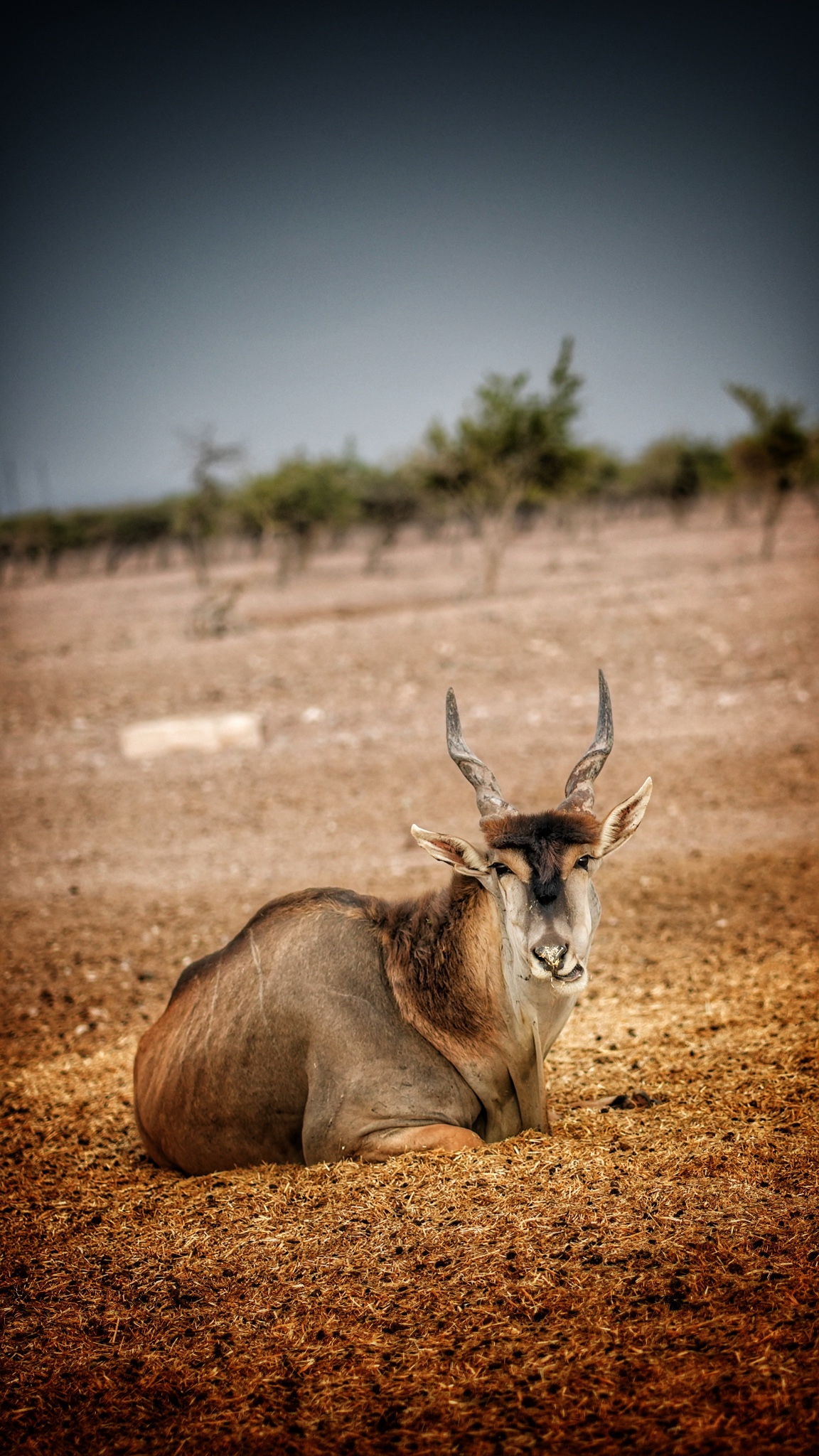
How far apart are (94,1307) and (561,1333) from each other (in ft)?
6.41

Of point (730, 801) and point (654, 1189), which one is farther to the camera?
point (730, 801)

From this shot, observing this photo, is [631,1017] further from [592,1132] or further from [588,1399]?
[588,1399]

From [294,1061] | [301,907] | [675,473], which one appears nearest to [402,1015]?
[294,1061]

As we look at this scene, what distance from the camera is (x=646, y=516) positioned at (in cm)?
9488

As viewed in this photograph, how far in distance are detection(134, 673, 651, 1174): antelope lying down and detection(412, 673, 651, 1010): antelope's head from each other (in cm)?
1

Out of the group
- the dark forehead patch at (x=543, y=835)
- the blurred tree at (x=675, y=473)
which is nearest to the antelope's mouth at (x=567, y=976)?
the dark forehead patch at (x=543, y=835)

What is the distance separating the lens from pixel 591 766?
18.2 ft

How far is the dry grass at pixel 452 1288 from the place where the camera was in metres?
3.16

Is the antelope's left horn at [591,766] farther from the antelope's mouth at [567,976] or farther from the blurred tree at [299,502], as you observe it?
the blurred tree at [299,502]

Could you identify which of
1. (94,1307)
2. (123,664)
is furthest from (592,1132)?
(123,664)

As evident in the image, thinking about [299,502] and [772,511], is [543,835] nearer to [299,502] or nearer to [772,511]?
[772,511]

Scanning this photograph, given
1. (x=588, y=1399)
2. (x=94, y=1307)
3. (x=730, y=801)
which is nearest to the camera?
(x=588, y=1399)

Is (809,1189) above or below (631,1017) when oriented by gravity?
above

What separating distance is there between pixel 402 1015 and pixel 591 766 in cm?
171
